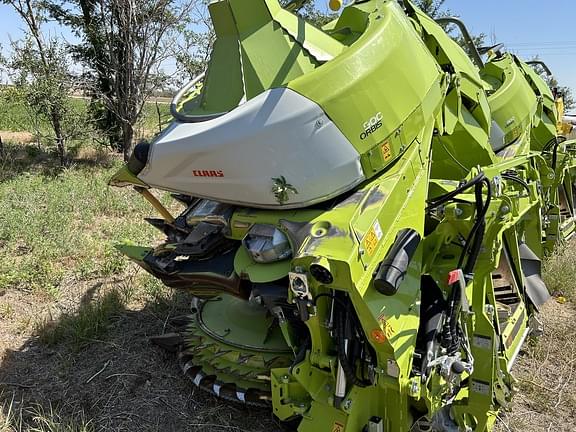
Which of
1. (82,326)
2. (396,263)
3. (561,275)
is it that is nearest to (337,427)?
(396,263)

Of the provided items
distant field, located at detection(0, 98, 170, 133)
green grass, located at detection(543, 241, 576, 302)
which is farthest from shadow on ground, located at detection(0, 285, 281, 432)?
distant field, located at detection(0, 98, 170, 133)

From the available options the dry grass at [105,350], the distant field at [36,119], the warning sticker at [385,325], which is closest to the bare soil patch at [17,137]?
the distant field at [36,119]

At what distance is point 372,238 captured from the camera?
2061 millimetres

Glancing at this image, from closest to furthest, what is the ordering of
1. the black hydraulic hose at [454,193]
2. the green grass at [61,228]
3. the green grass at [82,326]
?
1. the black hydraulic hose at [454,193]
2. the green grass at [82,326]
3. the green grass at [61,228]

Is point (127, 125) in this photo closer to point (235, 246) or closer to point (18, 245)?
point (18, 245)

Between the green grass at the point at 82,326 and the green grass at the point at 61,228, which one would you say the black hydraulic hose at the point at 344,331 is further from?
the green grass at the point at 61,228

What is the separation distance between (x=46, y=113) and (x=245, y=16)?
7.38 meters

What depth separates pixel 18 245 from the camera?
5.02m

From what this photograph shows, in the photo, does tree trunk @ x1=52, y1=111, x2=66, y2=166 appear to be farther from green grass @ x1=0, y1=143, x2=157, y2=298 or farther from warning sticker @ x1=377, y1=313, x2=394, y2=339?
warning sticker @ x1=377, y1=313, x2=394, y2=339

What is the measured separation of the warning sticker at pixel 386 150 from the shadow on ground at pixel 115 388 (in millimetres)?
1457

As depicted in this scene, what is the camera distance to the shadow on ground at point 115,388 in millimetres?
2775

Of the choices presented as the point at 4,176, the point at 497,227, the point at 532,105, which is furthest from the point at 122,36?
the point at 497,227

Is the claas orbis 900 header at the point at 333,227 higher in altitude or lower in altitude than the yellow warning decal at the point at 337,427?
higher

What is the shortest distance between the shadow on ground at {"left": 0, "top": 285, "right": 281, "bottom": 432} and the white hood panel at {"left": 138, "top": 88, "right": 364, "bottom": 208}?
1222mm
